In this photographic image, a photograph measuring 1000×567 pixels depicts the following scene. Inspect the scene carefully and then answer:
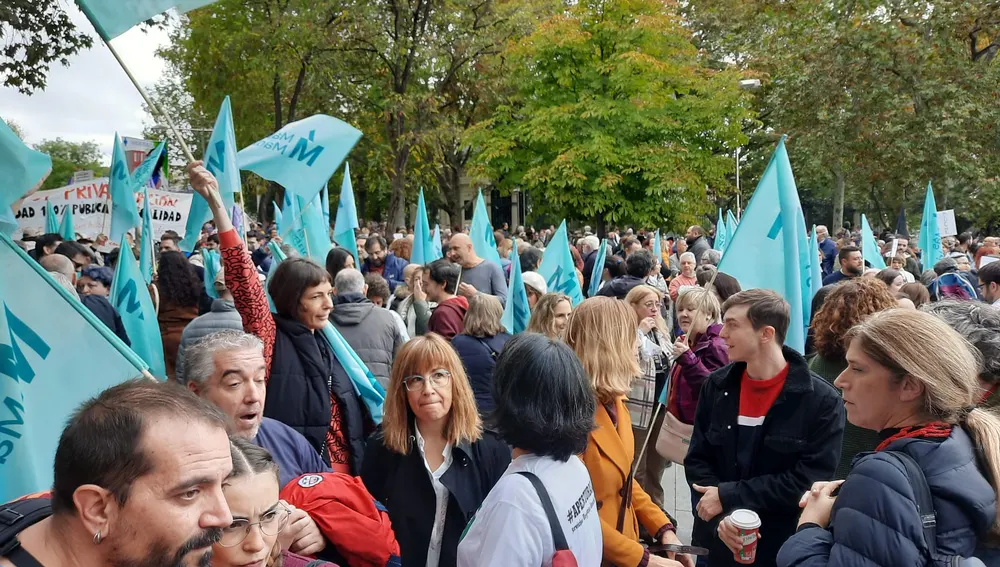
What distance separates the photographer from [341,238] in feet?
35.5

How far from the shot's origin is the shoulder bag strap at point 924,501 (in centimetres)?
212

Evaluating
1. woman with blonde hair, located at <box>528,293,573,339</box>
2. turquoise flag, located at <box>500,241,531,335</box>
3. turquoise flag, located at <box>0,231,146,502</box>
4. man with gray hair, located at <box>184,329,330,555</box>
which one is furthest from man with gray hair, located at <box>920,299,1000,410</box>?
turquoise flag, located at <box>500,241,531,335</box>

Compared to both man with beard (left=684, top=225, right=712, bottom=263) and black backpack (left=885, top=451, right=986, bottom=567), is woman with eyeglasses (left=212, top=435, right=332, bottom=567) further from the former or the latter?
man with beard (left=684, top=225, right=712, bottom=263)

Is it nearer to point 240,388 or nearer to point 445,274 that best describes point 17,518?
point 240,388

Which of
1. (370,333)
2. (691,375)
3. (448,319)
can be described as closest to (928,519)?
(691,375)

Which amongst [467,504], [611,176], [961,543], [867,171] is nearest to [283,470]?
[467,504]

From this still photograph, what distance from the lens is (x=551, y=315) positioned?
5.12 m

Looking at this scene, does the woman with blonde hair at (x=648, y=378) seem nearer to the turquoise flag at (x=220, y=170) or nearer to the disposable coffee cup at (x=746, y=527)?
the disposable coffee cup at (x=746, y=527)

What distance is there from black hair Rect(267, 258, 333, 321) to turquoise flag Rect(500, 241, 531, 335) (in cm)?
316

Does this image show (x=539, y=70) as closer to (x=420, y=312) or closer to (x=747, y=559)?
(x=420, y=312)

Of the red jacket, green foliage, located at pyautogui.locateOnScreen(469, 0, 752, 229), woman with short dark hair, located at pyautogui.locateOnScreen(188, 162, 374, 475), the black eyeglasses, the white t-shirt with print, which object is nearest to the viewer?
the black eyeglasses

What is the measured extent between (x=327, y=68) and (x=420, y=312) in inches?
682

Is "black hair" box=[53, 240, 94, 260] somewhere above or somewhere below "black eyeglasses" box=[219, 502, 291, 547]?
above

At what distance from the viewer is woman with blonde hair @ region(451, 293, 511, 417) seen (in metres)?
4.85
